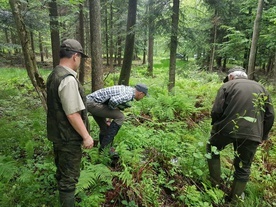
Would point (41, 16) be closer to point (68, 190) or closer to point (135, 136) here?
point (135, 136)

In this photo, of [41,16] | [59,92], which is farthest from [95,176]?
[41,16]

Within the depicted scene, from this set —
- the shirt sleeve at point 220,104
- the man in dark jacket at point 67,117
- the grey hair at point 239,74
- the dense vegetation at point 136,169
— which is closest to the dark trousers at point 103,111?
the dense vegetation at point 136,169

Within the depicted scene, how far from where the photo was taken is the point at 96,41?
7.54 metres

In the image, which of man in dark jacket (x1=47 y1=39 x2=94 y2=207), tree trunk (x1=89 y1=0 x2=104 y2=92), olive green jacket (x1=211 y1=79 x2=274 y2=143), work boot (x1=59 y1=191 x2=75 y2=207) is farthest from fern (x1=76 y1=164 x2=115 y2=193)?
tree trunk (x1=89 y1=0 x2=104 y2=92)

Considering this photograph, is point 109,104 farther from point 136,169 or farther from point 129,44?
point 129,44

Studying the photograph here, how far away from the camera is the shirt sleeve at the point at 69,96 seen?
2.56 m

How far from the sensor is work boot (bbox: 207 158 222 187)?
4.02m

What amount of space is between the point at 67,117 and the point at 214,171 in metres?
2.86

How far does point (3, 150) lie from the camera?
189 inches

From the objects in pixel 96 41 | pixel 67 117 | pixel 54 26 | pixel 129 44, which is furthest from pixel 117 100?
pixel 54 26

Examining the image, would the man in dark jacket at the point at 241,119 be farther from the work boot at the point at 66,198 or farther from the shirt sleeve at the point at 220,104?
the work boot at the point at 66,198

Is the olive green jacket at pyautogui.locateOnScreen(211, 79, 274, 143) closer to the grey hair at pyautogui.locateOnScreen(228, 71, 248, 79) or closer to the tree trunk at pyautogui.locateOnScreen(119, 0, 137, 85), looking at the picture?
the grey hair at pyautogui.locateOnScreen(228, 71, 248, 79)

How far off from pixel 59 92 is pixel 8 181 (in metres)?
1.90

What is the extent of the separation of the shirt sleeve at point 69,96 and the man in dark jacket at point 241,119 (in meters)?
2.07
